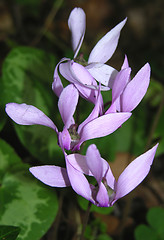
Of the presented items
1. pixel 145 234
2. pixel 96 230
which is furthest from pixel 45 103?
pixel 145 234

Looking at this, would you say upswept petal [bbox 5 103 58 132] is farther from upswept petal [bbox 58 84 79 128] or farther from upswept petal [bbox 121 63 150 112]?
upswept petal [bbox 121 63 150 112]

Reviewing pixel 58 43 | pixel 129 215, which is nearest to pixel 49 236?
pixel 129 215

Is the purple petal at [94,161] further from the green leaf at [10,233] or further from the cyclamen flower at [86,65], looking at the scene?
the green leaf at [10,233]

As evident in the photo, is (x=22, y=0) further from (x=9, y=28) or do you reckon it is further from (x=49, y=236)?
(x=49, y=236)

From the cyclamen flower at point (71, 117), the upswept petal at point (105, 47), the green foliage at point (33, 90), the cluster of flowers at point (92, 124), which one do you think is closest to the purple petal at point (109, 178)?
the cluster of flowers at point (92, 124)

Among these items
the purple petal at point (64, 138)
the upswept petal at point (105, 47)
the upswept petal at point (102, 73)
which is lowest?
the purple petal at point (64, 138)
